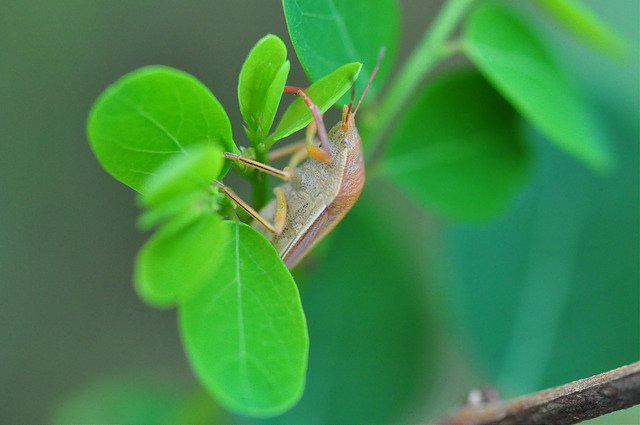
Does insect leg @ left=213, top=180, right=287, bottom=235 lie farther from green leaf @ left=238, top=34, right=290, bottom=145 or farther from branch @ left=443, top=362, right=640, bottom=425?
branch @ left=443, top=362, right=640, bottom=425

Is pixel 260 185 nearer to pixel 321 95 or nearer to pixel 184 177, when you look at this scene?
pixel 321 95

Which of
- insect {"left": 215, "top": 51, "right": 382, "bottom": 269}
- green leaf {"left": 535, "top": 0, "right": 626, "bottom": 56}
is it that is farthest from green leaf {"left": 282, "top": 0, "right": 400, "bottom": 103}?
green leaf {"left": 535, "top": 0, "right": 626, "bottom": 56}

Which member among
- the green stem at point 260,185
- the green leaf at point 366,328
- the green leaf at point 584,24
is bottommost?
the green leaf at point 366,328

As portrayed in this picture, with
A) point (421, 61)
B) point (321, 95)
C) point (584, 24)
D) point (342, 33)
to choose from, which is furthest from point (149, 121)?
point (584, 24)

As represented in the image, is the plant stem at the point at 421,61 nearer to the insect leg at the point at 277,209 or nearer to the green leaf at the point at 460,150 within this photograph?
the green leaf at the point at 460,150

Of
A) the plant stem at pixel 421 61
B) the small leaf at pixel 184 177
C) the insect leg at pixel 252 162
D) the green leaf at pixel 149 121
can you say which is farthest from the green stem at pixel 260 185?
the plant stem at pixel 421 61

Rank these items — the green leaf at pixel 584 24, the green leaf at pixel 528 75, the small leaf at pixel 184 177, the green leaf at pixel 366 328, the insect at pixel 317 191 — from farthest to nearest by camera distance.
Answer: the green leaf at pixel 366 328 < the green leaf at pixel 584 24 < the green leaf at pixel 528 75 < the insect at pixel 317 191 < the small leaf at pixel 184 177

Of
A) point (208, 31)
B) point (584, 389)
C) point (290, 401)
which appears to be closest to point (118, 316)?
point (208, 31)
